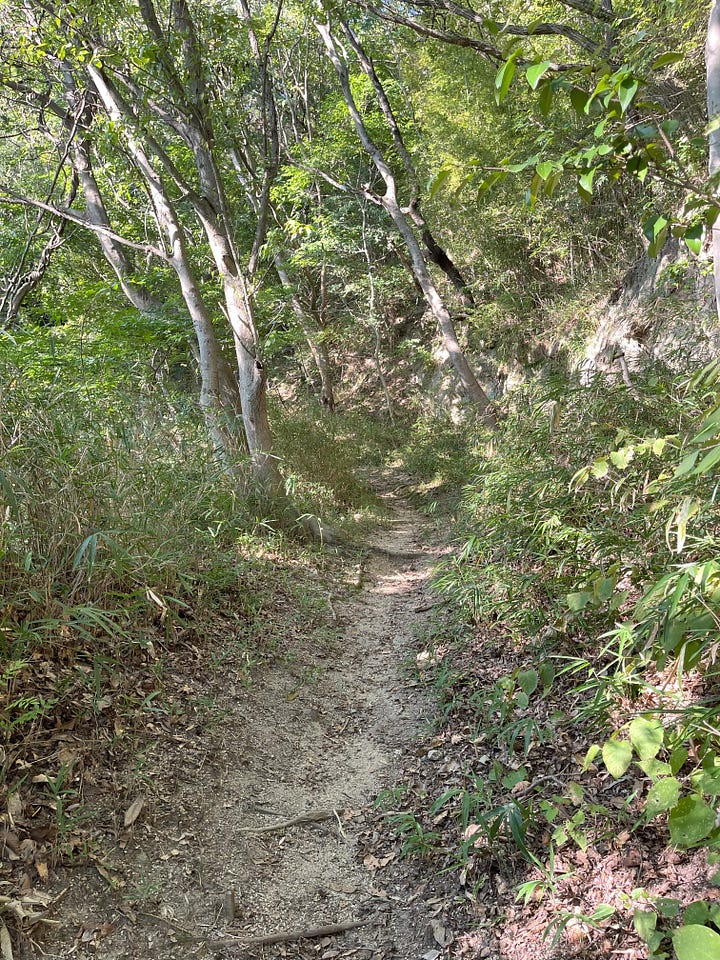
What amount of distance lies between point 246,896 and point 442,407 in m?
13.5

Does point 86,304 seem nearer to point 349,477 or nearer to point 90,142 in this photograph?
point 90,142

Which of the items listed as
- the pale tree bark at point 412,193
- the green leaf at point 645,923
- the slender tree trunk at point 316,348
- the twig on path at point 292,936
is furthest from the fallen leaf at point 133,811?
the slender tree trunk at point 316,348

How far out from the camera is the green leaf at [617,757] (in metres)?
1.35

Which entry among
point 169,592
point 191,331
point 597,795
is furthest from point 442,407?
point 597,795

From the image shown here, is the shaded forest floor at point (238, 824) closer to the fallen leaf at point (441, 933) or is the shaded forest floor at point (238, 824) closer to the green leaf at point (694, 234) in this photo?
the fallen leaf at point (441, 933)

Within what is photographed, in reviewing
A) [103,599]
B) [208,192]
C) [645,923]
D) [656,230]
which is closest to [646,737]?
[645,923]

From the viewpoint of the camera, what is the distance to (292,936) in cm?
243

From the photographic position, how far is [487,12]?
341 inches

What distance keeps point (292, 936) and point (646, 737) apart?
194 centimetres

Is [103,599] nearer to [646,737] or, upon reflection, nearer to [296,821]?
[296,821]

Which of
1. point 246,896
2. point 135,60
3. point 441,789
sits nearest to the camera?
point 246,896

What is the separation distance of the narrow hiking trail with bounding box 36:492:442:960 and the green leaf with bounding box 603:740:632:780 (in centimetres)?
158

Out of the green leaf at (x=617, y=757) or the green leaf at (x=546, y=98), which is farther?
the green leaf at (x=617, y=757)

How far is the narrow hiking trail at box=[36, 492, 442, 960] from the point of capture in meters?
2.30
